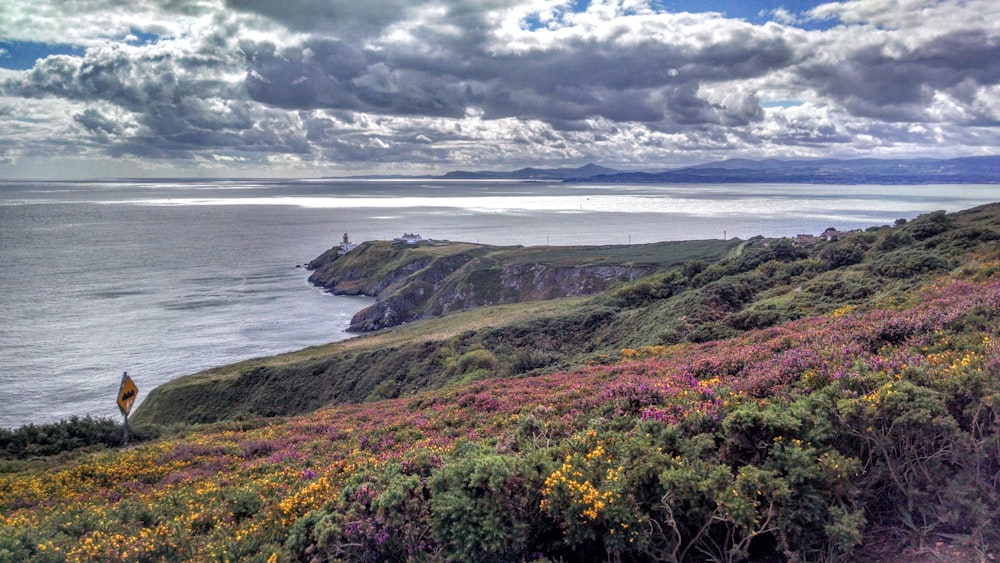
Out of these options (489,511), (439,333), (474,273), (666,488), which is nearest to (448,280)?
(474,273)

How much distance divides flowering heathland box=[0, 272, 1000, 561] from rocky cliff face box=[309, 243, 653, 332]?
228ft

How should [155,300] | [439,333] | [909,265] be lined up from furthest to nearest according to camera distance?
[155,300] < [439,333] < [909,265]

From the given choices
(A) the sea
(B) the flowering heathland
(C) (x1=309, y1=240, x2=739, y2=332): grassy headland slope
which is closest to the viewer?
(B) the flowering heathland

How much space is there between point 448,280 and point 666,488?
290 ft

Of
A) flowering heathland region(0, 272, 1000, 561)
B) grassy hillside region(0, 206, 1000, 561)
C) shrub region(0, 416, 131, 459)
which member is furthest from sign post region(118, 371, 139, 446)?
flowering heathland region(0, 272, 1000, 561)

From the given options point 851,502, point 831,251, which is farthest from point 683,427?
point 831,251

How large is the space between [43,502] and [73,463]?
4.41m

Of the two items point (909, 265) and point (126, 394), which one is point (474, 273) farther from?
point (126, 394)

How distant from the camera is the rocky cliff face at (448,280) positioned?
82562mm

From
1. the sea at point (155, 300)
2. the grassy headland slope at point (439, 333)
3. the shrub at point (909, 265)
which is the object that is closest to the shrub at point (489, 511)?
the grassy headland slope at point (439, 333)

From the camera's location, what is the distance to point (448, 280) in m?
94.2

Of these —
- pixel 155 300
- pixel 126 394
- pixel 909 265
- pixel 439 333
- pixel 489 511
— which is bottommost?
pixel 155 300

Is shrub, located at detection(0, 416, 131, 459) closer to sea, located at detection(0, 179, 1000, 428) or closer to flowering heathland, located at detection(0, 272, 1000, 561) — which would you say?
flowering heathland, located at detection(0, 272, 1000, 561)

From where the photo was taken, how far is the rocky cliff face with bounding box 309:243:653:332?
82.6 meters
